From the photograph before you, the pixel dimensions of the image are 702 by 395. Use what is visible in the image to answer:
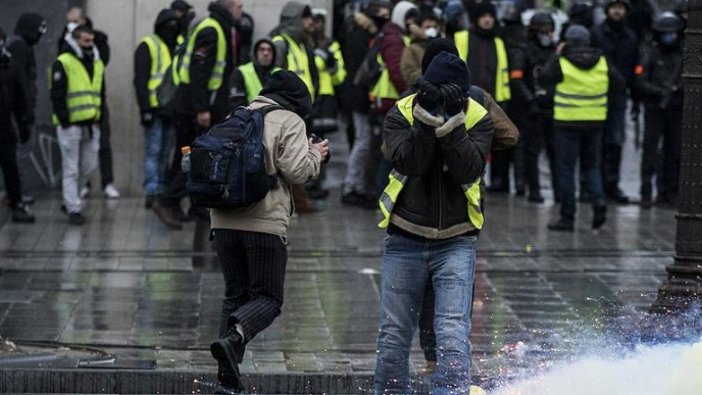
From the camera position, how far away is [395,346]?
7762 mm

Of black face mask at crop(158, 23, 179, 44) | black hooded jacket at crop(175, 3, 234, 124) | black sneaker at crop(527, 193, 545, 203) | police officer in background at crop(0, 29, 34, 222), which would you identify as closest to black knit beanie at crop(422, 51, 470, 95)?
black hooded jacket at crop(175, 3, 234, 124)

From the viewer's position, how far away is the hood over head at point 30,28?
1559cm

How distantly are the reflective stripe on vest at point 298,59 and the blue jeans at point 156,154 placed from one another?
1.68m

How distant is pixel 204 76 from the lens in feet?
47.6

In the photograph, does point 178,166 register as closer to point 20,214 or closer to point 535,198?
point 20,214

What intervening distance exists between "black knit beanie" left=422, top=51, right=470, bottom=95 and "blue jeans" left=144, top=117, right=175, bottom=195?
8.93m

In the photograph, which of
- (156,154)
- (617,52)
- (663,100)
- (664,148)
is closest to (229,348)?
(156,154)

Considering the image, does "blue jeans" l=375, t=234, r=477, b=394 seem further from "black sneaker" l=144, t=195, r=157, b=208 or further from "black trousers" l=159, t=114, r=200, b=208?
"black sneaker" l=144, t=195, r=157, b=208

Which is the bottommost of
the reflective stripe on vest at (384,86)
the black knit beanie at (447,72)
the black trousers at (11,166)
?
the black trousers at (11,166)

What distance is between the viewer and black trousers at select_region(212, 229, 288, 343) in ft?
27.2

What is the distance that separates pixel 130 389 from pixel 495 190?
9.56m

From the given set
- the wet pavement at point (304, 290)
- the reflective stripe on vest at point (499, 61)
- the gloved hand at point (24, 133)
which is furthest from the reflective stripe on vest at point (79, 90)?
the reflective stripe on vest at point (499, 61)

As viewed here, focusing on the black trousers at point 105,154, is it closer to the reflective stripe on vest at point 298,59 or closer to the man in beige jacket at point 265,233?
the reflective stripe on vest at point 298,59

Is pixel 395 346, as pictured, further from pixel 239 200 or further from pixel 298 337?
pixel 298 337
